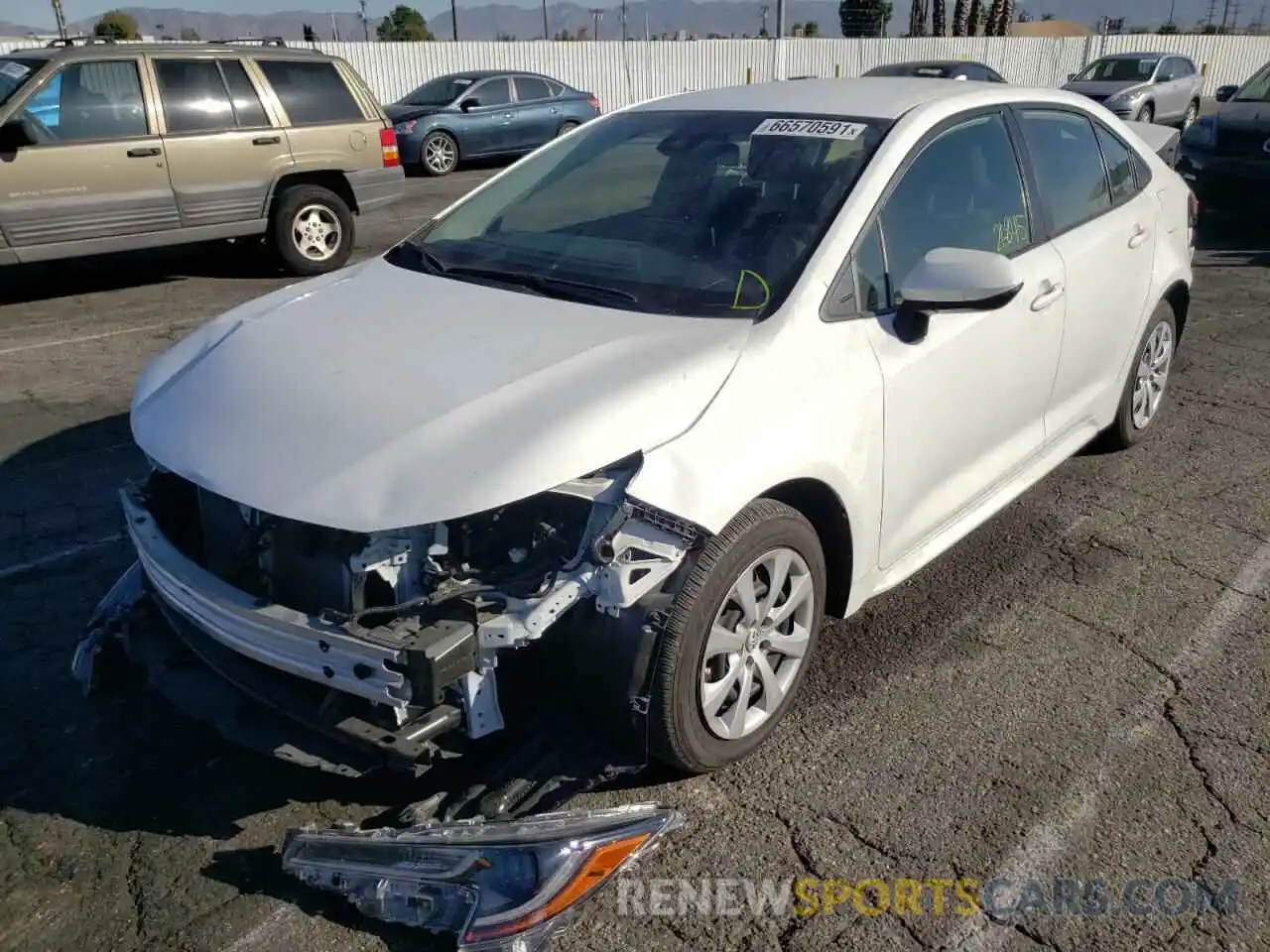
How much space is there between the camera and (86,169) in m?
8.06

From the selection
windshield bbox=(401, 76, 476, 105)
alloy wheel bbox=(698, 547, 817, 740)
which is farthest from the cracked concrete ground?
windshield bbox=(401, 76, 476, 105)

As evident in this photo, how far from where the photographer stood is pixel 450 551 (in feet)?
8.39

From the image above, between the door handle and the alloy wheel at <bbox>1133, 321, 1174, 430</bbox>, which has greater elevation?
the door handle

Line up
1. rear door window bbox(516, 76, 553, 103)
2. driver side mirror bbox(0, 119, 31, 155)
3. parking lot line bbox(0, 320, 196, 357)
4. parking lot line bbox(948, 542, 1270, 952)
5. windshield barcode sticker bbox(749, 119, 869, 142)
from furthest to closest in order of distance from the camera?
rear door window bbox(516, 76, 553, 103) → driver side mirror bbox(0, 119, 31, 155) → parking lot line bbox(0, 320, 196, 357) → windshield barcode sticker bbox(749, 119, 869, 142) → parking lot line bbox(948, 542, 1270, 952)

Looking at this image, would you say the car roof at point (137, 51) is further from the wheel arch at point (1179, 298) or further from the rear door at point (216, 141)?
the wheel arch at point (1179, 298)

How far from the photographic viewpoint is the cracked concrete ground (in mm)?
2473

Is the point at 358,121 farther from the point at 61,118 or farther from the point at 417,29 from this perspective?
the point at 417,29

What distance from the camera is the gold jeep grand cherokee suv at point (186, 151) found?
7.91m

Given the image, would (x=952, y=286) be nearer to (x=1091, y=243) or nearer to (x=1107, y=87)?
(x=1091, y=243)

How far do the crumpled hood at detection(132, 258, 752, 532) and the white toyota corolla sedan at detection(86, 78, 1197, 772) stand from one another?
0.03ft

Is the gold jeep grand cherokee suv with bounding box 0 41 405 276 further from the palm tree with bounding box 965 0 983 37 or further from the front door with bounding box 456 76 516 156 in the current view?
the palm tree with bounding box 965 0 983 37

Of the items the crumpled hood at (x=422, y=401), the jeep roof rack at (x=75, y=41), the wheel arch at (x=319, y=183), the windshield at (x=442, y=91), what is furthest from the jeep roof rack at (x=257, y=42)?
the windshield at (x=442, y=91)

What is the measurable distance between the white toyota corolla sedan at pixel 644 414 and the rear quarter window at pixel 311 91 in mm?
5977

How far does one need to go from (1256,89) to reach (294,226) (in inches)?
404
